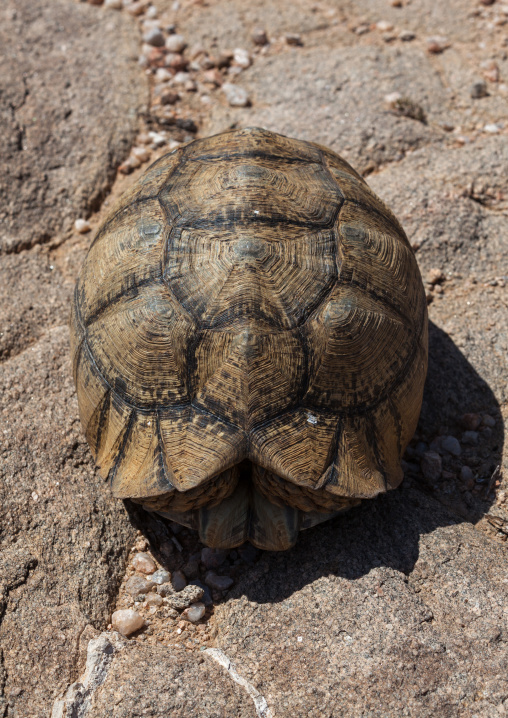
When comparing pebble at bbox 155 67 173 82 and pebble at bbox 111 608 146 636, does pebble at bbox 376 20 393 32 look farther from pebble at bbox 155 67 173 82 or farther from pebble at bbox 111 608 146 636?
pebble at bbox 111 608 146 636

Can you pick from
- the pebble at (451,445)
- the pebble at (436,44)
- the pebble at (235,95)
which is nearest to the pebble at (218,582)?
the pebble at (451,445)

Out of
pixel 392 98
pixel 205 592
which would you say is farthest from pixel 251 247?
pixel 392 98

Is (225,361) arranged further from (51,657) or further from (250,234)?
(51,657)

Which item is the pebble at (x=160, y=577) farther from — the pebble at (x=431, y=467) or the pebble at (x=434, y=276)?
the pebble at (x=434, y=276)

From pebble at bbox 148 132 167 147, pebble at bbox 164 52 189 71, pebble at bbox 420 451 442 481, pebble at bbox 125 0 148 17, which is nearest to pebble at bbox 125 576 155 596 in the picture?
pebble at bbox 420 451 442 481

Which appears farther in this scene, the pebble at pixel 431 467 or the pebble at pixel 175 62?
the pebble at pixel 175 62
